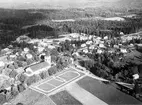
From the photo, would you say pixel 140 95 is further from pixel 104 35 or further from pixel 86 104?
pixel 104 35

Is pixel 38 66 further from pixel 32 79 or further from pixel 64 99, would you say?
pixel 64 99

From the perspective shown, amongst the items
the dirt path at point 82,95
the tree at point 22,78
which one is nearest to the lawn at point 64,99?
the dirt path at point 82,95

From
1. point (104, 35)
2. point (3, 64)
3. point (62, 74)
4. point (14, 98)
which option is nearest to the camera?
point (14, 98)

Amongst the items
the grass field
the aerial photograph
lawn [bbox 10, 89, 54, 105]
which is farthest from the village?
the grass field

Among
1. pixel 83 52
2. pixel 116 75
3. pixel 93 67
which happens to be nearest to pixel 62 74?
pixel 93 67

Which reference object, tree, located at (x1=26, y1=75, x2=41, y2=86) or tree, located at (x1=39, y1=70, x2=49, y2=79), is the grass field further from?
tree, located at (x1=39, y1=70, x2=49, y2=79)
